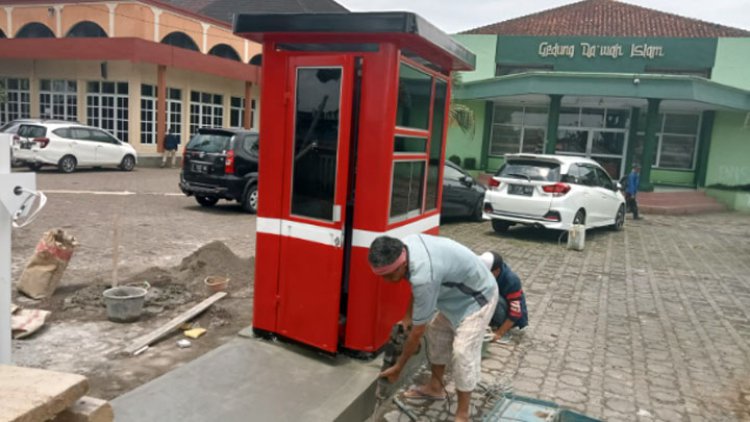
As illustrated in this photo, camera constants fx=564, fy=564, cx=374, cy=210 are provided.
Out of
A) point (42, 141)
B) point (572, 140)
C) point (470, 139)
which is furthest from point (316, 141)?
point (572, 140)

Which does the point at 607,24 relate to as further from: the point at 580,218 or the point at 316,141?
the point at 316,141

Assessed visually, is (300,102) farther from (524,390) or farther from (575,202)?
(575,202)

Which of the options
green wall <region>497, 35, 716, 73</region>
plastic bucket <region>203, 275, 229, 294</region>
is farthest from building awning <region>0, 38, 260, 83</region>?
plastic bucket <region>203, 275, 229, 294</region>

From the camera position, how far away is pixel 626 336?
5.93 metres

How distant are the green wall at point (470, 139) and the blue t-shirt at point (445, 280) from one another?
2070cm

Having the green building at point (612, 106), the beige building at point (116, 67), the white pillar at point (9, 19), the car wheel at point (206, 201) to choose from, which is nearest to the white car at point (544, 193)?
the car wheel at point (206, 201)

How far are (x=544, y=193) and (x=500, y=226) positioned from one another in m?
1.47

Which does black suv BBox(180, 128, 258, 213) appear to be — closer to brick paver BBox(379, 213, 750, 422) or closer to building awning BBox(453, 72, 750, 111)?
brick paver BBox(379, 213, 750, 422)

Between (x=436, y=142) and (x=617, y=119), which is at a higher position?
(x=617, y=119)

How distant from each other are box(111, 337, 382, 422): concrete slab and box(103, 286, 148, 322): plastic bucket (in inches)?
56.1

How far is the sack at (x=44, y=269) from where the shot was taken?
574 cm

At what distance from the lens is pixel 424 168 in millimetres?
4898

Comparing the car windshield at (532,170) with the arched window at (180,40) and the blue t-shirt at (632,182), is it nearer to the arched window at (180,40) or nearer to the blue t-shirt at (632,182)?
the blue t-shirt at (632,182)

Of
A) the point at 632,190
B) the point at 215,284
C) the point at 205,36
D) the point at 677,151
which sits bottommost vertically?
the point at 215,284
